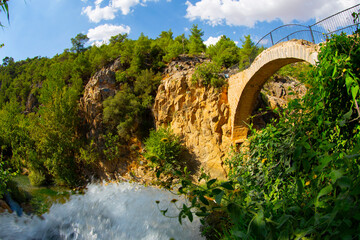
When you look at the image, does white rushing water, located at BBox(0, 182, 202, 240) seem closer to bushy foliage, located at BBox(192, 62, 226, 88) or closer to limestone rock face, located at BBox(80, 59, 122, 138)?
bushy foliage, located at BBox(192, 62, 226, 88)

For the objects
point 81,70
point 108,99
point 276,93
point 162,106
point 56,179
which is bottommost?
point 56,179

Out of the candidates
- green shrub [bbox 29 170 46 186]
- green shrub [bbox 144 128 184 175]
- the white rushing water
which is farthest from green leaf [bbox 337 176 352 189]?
green shrub [bbox 29 170 46 186]

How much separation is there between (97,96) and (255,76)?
28.0ft

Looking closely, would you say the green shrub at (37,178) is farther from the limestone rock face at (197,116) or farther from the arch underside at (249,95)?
the arch underside at (249,95)

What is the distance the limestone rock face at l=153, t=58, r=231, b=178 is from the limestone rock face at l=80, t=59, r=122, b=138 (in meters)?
3.18

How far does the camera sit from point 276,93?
39.0 feet

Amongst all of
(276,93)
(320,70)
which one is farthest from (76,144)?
(320,70)

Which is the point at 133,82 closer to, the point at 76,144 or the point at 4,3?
the point at 76,144

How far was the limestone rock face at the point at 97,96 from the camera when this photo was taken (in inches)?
504

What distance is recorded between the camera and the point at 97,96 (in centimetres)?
1291

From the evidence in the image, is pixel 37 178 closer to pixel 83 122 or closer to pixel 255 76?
pixel 83 122

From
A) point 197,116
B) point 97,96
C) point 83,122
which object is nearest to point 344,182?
point 197,116

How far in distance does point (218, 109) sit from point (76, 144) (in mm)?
7939

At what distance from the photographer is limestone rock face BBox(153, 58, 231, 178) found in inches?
411
